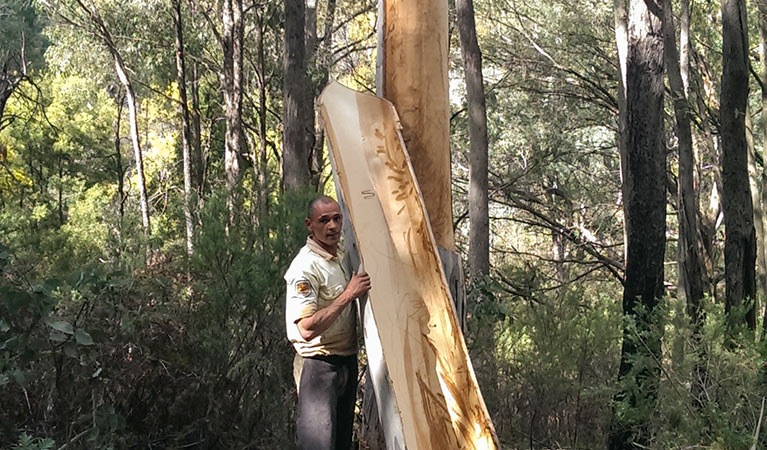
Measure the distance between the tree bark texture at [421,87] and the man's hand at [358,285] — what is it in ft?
3.57

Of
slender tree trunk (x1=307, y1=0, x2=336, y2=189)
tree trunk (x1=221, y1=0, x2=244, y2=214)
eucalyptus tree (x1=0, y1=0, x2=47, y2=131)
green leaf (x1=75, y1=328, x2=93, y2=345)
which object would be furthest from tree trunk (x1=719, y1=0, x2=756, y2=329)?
eucalyptus tree (x1=0, y1=0, x2=47, y2=131)

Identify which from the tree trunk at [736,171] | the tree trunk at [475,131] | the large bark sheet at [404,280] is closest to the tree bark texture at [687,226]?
the tree trunk at [736,171]

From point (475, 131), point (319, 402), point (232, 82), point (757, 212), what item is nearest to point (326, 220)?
point (319, 402)

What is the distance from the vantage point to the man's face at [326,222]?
4.01 meters

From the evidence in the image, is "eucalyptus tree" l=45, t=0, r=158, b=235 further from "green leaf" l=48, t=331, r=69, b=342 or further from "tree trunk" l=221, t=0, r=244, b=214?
"green leaf" l=48, t=331, r=69, b=342

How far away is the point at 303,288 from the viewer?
382 cm

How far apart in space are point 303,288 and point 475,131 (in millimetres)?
8969

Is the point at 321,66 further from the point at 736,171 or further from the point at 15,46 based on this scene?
the point at 15,46

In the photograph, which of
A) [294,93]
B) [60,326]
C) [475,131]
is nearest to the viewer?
[60,326]

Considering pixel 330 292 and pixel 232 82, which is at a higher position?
pixel 232 82

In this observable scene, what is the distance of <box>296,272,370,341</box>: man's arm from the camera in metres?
3.70

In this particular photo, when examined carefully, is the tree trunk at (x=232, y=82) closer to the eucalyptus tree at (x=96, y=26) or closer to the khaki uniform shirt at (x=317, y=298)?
the eucalyptus tree at (x=96, y=26)

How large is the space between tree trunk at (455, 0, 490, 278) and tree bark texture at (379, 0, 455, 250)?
24.2 feet

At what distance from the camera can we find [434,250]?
4344 mm
